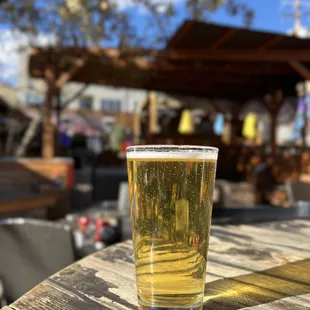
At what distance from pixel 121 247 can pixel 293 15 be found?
137ft

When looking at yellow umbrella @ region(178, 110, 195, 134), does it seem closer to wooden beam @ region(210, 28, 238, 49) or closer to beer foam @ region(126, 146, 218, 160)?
wooden beam @ region(210, 28, 238, 49)

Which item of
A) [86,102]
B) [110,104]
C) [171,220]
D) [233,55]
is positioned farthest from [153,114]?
[110,104]

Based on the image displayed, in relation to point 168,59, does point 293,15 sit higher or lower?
higher

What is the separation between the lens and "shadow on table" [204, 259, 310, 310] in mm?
650

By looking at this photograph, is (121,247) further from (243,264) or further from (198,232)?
(198,232)

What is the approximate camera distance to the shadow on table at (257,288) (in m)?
0.65

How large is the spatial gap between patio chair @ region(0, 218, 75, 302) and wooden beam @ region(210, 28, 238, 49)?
6.26m

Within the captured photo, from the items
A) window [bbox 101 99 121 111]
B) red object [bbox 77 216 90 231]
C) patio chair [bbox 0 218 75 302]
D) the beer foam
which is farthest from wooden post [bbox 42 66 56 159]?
window [bbox 101 99 121 111]

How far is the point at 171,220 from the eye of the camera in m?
0.63

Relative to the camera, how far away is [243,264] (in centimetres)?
87

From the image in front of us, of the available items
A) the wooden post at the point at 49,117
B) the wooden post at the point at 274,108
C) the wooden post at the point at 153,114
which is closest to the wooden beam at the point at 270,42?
the wooden post at the point at 274,108

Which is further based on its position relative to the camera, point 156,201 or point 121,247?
point 121,247

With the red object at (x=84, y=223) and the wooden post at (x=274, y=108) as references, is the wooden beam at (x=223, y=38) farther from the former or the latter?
the red object at (x=84, y=223)

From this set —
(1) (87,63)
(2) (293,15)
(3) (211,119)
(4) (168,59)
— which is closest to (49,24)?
(1) (87,63)
